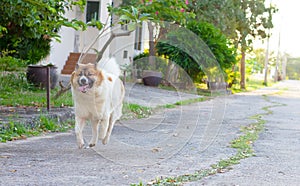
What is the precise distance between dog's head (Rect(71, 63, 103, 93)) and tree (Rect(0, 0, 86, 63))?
7.62ft

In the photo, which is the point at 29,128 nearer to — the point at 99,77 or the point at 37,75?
the point at 99,77

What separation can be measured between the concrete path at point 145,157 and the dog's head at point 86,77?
81cm

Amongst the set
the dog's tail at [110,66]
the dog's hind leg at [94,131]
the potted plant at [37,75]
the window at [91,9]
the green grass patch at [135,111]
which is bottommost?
the green grass patch at [135,111]

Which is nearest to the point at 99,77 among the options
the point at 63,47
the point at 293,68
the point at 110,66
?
the point at 110,66

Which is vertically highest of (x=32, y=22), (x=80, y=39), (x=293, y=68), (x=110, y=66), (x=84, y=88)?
(x=80, y=39)

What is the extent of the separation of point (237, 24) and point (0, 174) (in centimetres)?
2310

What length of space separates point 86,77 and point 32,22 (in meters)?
3.83

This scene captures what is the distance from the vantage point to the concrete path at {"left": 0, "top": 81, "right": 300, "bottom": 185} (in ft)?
18.0

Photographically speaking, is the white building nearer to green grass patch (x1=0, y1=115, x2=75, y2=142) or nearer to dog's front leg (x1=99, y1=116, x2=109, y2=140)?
green grass patch (x1=0, y1=115, x2=75, y2=142)

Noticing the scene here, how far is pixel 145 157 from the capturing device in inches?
265

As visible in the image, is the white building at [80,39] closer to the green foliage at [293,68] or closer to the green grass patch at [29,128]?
the green grass patch at [29,128]

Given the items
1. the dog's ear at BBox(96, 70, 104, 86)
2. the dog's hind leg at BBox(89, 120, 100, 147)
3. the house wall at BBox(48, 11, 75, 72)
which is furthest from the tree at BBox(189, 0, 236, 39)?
the dog's ear at BBox(96, 70, 104, 86)

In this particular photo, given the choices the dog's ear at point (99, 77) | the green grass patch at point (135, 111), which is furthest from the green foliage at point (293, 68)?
the dog's ear at point (99, 77)

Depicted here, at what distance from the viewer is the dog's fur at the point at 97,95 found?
6031mm
